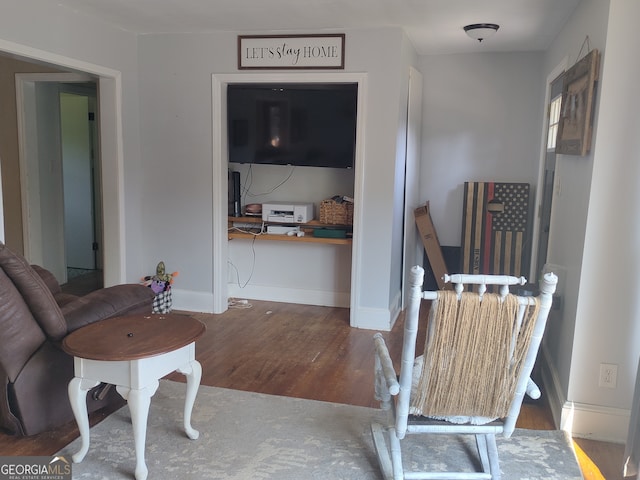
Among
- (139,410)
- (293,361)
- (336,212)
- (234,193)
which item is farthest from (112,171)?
(139,410)

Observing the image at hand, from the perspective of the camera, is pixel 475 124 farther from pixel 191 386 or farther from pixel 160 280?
pixel 191 386

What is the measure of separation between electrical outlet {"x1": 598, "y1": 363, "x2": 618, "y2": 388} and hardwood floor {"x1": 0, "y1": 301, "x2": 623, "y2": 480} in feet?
0.93

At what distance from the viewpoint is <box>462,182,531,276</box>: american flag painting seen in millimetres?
4934

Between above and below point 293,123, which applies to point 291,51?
above

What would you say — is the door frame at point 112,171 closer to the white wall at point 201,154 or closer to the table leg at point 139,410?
the white wall at point 201,154

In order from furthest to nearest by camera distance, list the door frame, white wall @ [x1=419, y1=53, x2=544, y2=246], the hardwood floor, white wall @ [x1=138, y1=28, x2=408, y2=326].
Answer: white wall @ [x1=419, y1=53, x2=544, y2=246] → the door frame → white wall @ [x1=138, y1=28, x2=408, y2=326] → the hardwood floor

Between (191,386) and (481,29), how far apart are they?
300cm

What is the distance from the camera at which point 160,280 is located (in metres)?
4.51

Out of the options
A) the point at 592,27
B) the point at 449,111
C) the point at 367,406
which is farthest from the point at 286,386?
the point at 449,111

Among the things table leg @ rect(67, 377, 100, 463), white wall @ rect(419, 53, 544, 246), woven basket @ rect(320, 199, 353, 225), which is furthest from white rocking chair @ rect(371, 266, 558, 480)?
white wall @ rect(419, 53, 544, 246)

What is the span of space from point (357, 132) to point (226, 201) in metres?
1.23

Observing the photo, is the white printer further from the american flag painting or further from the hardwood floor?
the american flag painting

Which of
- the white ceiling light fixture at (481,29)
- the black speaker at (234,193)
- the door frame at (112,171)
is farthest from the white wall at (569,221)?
the door frame at (112,171)

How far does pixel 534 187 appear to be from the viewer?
4957mm
